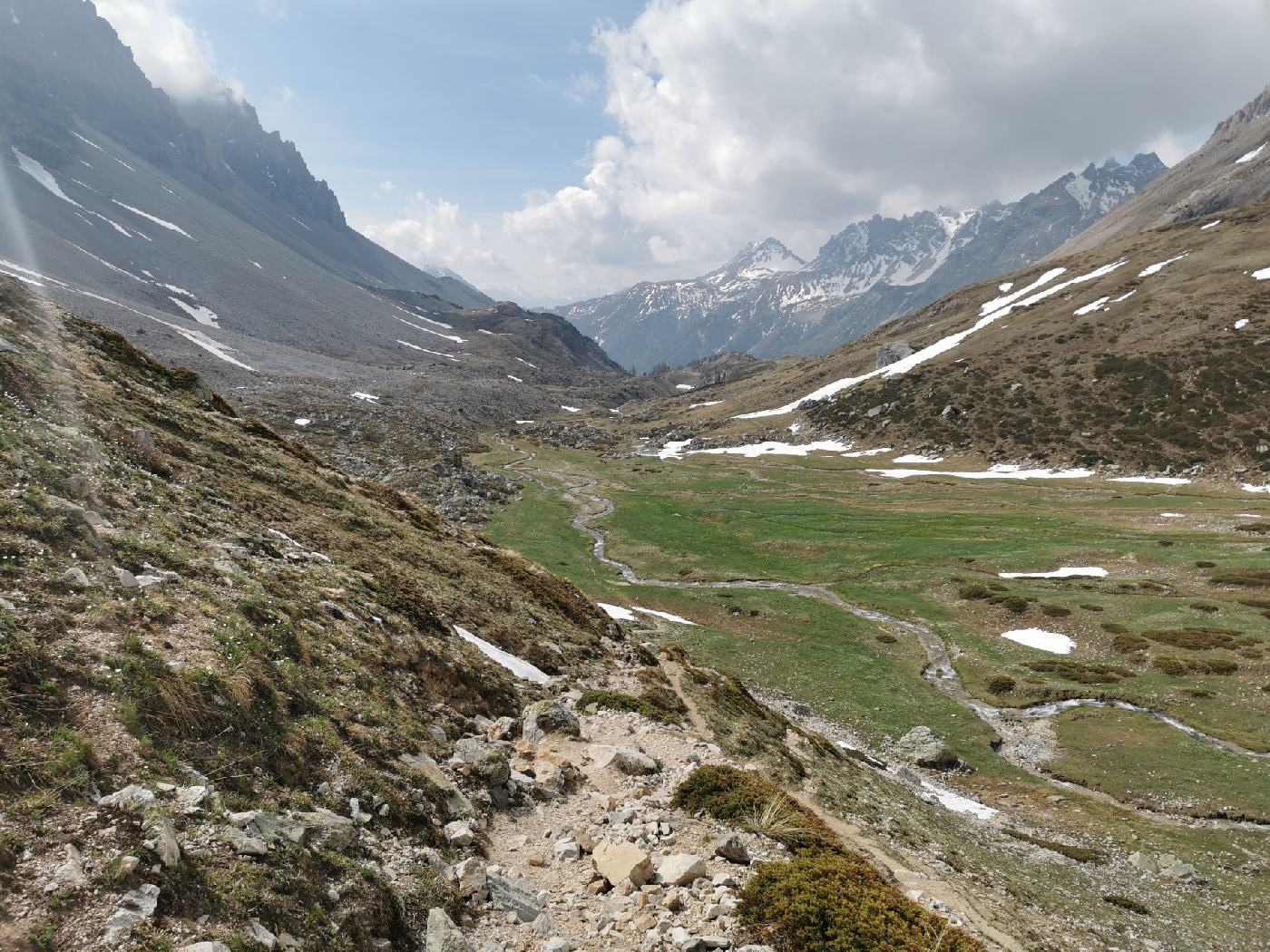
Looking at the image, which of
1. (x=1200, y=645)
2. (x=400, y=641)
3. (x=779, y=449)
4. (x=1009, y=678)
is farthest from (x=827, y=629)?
(x=779, y=449)

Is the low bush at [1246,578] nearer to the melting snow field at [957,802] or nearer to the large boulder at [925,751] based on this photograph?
the large boulder at [925,751]

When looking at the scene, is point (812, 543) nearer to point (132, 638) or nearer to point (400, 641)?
point (400, 641)

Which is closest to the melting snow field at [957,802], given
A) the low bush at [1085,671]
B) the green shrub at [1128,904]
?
the green shrub at [1128,904]

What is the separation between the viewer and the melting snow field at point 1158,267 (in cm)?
14312

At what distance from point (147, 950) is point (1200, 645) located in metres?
49.4

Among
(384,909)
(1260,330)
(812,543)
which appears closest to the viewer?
(384,909)

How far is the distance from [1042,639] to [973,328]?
154 meters

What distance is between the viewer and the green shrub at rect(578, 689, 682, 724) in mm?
21125

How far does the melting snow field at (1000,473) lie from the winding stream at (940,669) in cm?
5950

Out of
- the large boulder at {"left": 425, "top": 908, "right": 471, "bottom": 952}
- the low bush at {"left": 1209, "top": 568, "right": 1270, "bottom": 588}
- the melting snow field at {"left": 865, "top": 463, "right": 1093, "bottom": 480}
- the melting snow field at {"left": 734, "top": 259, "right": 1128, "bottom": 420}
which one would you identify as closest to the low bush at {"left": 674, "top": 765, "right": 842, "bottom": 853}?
the large boulder at {"left": 425, "top": 908, "right": 471, "bottom": 952}

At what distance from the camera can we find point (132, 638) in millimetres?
10680

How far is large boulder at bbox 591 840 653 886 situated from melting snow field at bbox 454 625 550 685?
1033cm

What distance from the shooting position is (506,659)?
2309 centimetres

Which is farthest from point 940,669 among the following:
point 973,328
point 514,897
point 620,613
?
point 973,328
